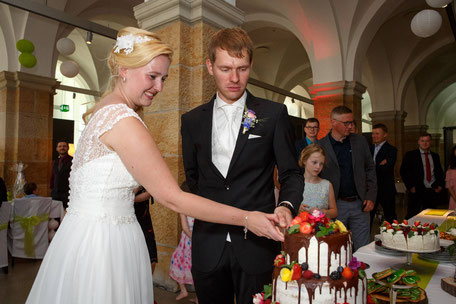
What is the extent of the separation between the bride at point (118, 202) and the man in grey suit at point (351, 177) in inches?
101

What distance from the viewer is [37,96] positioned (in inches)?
323

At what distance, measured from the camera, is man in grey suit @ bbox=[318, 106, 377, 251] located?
3.64 meters

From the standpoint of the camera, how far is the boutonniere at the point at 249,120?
163 centimetres

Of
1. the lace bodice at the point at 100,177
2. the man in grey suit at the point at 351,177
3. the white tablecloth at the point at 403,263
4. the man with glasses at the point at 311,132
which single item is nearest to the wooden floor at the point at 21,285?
the man in grey suit at the point at 351,177

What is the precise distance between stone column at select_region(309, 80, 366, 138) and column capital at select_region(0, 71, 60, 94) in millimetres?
6407

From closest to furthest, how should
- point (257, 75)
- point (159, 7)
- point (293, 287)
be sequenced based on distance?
1. point (293, 287)
2. point (159, 7)
3. point (257, 75)

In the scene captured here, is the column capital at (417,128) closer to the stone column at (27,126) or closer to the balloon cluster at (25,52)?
the stone column at (27,126)

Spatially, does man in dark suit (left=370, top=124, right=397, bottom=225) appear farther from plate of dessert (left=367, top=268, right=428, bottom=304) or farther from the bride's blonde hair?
the bride's blonde hair

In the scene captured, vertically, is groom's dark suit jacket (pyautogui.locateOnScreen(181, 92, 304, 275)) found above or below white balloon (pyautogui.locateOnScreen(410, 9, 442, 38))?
below

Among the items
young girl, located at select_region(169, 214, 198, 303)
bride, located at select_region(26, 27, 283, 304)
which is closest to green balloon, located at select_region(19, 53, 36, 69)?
young girl, located at select_region(169, 214, 198, 303)

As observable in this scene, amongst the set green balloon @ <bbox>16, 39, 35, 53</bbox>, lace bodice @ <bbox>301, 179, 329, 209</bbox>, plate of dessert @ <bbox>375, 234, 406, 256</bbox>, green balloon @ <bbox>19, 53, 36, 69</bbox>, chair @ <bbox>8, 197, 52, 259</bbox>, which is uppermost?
green balloon @ <bbox>16, 39, 35, 53</bbox>

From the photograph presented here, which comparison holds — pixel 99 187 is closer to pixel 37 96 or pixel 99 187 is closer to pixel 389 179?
pixel 389 179

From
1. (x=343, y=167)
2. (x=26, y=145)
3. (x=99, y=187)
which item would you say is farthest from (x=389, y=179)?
(x=26, y=145)

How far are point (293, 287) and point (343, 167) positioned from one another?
280cm
